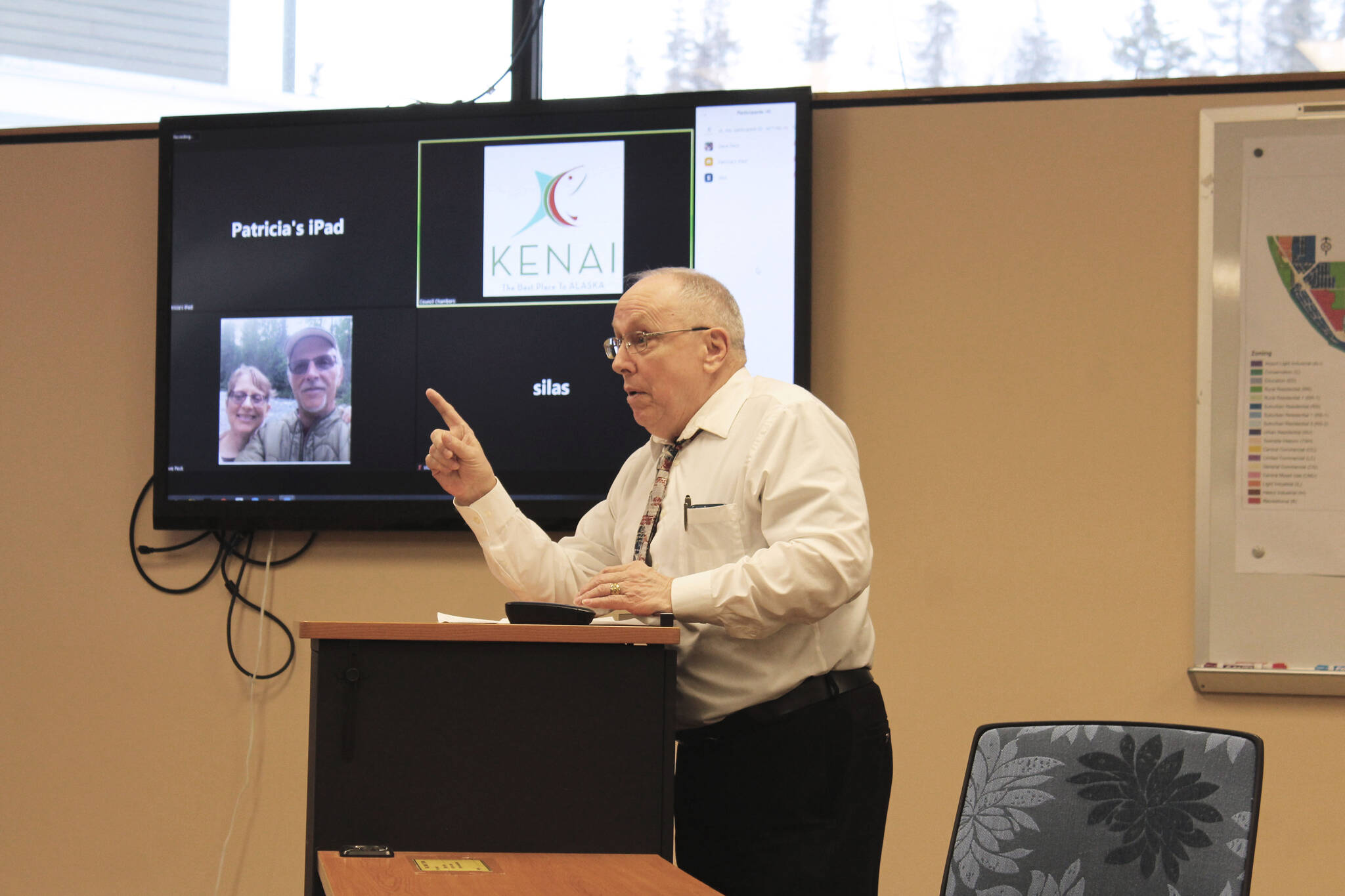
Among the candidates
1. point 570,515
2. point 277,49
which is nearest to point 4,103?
point 277,49

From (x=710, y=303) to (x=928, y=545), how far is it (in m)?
1.15

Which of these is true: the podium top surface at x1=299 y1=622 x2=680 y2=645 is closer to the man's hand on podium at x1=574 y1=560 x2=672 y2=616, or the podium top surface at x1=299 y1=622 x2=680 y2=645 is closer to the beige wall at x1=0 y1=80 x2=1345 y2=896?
the man's hand on podium at x1=574 y1=560 x2=672 y2=616

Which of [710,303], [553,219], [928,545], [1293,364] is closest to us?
[710,303]

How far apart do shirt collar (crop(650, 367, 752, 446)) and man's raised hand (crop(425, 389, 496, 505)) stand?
1.14 ft

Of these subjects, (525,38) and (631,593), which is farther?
(525,38)

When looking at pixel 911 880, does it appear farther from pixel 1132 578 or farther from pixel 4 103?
pixel 4 103

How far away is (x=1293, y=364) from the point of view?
2791mm

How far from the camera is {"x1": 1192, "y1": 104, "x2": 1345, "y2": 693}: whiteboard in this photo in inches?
108

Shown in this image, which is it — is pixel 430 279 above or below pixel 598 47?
below

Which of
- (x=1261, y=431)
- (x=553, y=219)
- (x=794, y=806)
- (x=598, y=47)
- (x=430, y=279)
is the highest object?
(x=598, y=47)

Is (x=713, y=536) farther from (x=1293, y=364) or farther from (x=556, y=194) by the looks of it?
(x=1293, y=364)

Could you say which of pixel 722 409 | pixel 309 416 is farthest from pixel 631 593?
pixel 309 416

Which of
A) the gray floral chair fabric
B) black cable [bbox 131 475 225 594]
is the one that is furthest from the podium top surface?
black cable [bbox 131 475 225 594]

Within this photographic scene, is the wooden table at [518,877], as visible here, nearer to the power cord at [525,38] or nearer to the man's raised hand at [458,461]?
the man's raised hand at [458,461]
